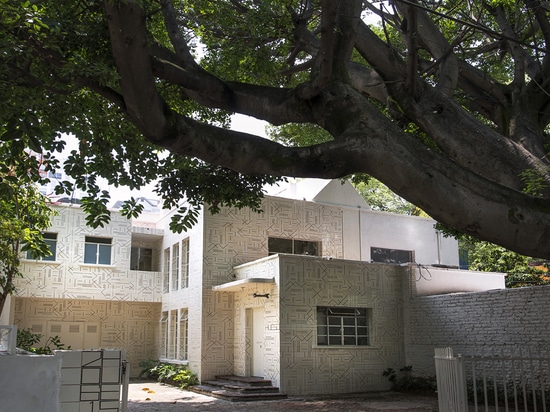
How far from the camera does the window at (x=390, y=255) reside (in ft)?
68.9

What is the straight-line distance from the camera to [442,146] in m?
7.57

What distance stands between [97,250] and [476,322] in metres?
13.4

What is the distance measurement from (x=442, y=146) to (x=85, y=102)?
5.03 metres

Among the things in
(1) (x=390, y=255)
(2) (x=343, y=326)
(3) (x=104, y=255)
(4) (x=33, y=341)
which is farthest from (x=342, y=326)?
(4) (x=33, y=341)

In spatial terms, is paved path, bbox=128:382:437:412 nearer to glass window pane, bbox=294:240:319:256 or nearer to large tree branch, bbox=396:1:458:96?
glass window pane, bbox=294:240:319:256

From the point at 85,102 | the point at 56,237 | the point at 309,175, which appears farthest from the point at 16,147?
the point at 56,237

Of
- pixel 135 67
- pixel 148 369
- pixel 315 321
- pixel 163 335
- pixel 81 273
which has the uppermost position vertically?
pixel 135 67

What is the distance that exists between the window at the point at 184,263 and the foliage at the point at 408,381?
7346 mm

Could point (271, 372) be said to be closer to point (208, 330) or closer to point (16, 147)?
point (208, 330)

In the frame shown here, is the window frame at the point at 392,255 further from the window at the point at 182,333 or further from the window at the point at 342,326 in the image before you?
the window at the point at 182,333

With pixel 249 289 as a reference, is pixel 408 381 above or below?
below

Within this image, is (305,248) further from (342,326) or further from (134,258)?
(134,258)

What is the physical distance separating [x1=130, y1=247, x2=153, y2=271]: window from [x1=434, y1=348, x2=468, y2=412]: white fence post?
17.1m

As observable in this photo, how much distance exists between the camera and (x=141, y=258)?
949 inches
